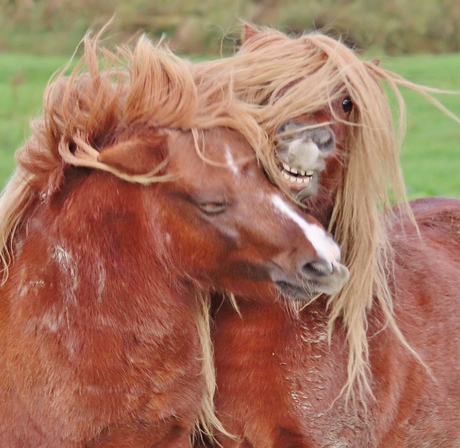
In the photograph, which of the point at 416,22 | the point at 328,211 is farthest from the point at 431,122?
the point at 328,211

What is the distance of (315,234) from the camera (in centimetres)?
283

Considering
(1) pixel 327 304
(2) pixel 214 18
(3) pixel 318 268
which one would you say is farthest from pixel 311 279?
(2) pixel 214 18

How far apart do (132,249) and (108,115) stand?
1.54 ft

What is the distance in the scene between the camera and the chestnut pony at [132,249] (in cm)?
285

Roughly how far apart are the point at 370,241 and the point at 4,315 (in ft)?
4.61

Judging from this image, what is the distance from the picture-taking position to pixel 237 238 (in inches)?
113

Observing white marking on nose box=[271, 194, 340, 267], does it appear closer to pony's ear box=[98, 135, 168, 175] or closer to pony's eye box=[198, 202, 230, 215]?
pony's eye box=[198, 202, 230, 215]

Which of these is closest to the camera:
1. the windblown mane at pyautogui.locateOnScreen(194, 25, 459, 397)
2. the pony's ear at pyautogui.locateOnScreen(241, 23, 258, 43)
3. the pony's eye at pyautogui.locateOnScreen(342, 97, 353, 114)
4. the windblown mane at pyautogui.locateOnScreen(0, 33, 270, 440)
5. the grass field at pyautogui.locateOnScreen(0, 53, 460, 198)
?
the windblown mane at pyautogui.locateOnScreen(0, 33, 270, 440)

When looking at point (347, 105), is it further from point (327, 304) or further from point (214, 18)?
point (214, 18)

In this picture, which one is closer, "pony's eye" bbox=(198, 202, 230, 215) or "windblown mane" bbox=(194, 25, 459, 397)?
"pony's eye" bbox=(198, 202, 230, 215)

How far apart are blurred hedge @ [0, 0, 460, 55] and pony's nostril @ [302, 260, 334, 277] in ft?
37.0

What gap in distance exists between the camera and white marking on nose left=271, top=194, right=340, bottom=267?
2.81m

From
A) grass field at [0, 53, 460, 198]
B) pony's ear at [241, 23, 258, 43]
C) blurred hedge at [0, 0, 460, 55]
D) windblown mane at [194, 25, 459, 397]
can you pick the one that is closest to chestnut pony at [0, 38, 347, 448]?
windblown mane at [194, 25, 459, 397]

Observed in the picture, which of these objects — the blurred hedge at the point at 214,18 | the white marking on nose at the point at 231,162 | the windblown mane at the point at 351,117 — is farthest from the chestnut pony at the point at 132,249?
the blurred hedge at the point at 214,18
